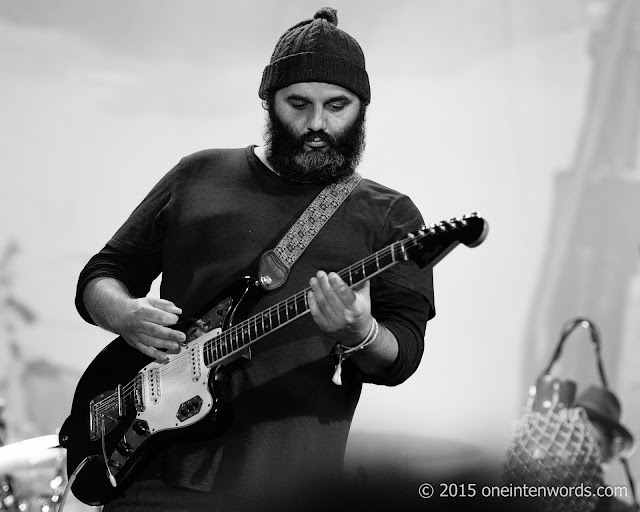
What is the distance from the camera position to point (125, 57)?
14.2 ft

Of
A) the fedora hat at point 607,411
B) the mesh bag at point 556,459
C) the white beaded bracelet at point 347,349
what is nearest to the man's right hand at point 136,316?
the white beaded bracelet at point 347,349

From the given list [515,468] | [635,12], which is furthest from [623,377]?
[635,12]

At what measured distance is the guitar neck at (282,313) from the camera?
2.09 meters

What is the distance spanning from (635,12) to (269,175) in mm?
2706

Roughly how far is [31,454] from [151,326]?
3.17ft

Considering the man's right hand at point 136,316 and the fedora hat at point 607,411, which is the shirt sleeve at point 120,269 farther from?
the fedora hat at point 607,411

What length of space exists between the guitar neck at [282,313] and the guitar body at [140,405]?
32 millimetres

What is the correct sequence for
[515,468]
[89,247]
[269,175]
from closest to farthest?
[269,175], [515,468], [89,247]

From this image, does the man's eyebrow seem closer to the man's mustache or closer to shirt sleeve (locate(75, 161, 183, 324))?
the man's mustache

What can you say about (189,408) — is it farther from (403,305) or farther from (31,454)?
(31,454)

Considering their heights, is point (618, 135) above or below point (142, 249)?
above

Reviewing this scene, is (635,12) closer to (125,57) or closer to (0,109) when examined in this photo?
(125,57)

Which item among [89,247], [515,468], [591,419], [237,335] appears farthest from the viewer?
[89,247]

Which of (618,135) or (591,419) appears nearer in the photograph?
(591,419)
